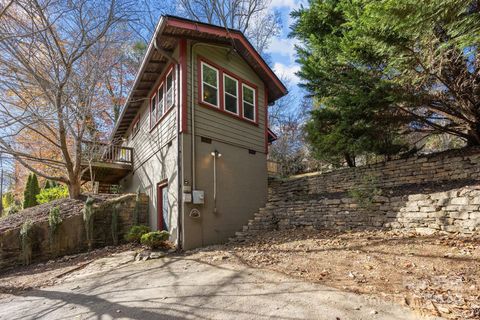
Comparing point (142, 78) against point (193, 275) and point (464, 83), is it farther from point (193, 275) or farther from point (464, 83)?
point (464, 83)

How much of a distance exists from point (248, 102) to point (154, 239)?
523 centimetres

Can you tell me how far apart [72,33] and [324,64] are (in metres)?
7.65

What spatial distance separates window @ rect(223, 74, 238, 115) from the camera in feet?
28.4

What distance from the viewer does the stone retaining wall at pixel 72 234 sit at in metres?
7.12

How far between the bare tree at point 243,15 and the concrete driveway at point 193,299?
14.4 metres

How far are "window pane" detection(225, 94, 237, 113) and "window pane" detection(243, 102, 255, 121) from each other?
0.48 m

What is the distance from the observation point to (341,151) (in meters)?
8.66

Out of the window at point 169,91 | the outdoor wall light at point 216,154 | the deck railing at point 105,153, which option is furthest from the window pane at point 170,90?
the deck railing at point 105,153

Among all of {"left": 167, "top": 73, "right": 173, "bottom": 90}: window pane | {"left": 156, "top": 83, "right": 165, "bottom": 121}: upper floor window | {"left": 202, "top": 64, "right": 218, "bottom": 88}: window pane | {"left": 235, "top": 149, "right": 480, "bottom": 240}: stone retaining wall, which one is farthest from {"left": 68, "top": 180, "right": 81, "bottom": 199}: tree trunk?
{"left": 235, "top": 149, "right": 480, "bottom": 240}: stone retaining wall

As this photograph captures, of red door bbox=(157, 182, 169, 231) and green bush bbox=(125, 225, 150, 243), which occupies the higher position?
red door bbox=(157, 182, 169, 231)

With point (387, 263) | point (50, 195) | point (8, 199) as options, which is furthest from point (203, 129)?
point (8, 199)

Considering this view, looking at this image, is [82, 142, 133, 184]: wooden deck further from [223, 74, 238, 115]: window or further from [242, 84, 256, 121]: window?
[242, 84, 256, 121]: window

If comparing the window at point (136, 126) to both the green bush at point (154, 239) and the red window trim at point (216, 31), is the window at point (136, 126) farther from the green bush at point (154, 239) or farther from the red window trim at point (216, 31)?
the green bush at point (154, 239)

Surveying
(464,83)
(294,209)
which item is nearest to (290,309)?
(294,209)
